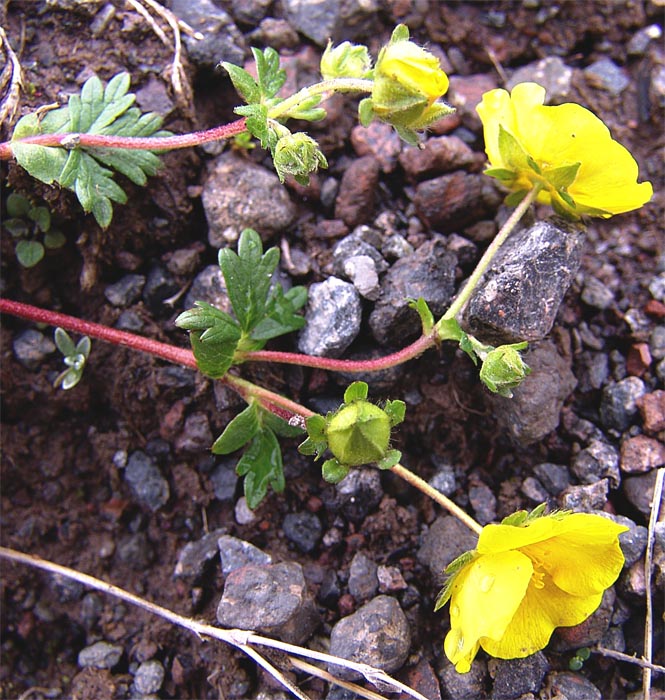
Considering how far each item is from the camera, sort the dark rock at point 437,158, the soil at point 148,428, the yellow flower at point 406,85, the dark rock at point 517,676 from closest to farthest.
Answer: the yellow flower at point 406,85
the dark rock at point 517,676
the soil at point 148,428
the dark rock at point 437,158

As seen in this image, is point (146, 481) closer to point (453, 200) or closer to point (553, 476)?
point (553, 476)

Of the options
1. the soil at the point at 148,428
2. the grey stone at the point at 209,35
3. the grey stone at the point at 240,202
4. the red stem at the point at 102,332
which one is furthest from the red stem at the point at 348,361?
the grey stone at the point at 209,35

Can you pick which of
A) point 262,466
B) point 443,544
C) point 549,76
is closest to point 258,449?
point 262,466

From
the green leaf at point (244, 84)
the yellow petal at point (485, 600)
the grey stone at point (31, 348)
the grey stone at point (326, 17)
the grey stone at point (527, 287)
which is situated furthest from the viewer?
the grey stone at point (326, 17)

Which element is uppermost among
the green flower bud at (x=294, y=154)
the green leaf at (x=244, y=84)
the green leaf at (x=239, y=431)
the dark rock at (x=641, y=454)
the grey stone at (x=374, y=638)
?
the green leaf at (x=244, y=84)

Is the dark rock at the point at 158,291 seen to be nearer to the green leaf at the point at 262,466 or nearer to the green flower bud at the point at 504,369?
the green leaf at the point at 262,466

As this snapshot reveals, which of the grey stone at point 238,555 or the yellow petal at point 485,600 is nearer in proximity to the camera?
the yellow petal at point 485,600
